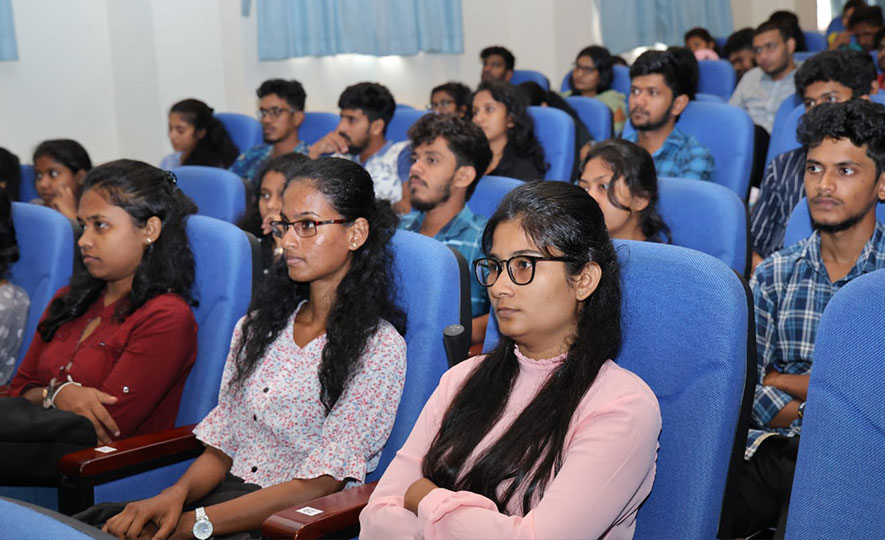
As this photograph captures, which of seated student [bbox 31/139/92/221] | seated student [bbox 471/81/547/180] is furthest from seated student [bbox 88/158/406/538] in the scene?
seated student [bbox 31/139/92/221]

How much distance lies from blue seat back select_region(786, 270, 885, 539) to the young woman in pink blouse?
0.72 feet

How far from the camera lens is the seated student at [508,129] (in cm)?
396

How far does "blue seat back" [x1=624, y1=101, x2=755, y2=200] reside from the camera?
3.44 m

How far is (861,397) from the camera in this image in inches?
46.6

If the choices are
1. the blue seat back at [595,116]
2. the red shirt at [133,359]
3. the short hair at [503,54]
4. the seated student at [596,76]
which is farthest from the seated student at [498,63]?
the red shirt at [133,359]

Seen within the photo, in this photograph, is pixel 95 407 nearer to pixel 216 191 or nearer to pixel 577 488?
pixel 577 488

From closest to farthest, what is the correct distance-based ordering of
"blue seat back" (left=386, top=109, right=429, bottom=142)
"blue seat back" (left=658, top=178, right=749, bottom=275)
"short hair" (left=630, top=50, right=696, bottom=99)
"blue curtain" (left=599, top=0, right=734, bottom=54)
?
"blue seat back" (left=658, top=178, right=749, bottom=275) → "short hair" (left=630, top=50, right=696, bottom=99) → "blue seat back" (left=386, top=109, right=429, bottom=142) → "blue curtain" (left=599, top=0, right=734, bottom=54)

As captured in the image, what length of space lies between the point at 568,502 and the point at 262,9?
5.34 m

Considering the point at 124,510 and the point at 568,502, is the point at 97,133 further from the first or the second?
the point at 568,502

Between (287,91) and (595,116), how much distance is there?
5.40 feet

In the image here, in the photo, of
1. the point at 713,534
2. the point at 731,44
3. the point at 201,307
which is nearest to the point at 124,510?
the point at 201,307

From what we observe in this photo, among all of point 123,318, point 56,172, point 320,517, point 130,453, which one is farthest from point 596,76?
point 320,517

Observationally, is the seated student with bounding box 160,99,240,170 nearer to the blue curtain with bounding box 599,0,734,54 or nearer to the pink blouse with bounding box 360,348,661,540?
the pink blouse with bounding box 360,348,661,540

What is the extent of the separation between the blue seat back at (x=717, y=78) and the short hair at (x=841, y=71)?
2.52m
